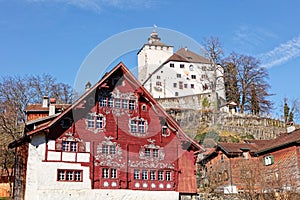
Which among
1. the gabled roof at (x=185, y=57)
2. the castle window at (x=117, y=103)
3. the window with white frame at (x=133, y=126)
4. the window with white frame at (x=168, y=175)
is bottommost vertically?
the window with white frame at (x=168, y=175)

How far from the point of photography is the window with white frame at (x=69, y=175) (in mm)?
29453

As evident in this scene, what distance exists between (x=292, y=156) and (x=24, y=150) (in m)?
23.3

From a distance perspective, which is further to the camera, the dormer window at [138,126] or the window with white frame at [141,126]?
the window with white frame at [141,126]

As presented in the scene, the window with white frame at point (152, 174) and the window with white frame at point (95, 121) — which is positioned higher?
the window with white frame at point (95, 121)

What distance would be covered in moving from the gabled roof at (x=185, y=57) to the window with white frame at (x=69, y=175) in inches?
1866

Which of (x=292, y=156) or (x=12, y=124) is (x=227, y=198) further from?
(x=12, y=124)

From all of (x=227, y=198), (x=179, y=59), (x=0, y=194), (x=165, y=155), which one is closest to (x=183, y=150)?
(x=165, y=155)

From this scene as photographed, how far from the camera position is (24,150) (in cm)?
3178

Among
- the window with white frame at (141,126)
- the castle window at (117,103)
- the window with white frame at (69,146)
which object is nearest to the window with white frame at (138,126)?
the window with white frame at (141,126)

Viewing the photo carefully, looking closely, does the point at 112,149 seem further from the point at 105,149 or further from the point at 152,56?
the point at 152,56

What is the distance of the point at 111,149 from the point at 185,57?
A: 50.2 m

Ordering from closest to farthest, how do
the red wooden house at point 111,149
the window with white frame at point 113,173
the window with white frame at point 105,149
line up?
the red wooden house at point 111,149 → the window with white frame at point 113,173 → the window with white frame at point 105,149

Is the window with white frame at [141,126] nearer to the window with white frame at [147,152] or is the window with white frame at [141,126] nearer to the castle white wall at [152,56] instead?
the window with white frame at [147,152]

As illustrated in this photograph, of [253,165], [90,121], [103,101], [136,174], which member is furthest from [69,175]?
[253,165]
